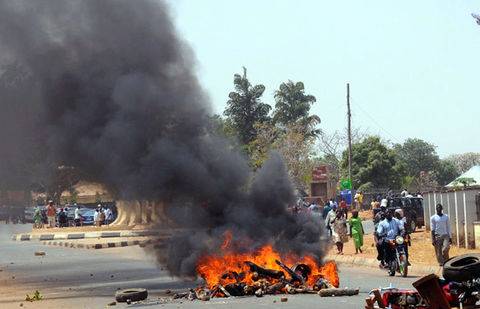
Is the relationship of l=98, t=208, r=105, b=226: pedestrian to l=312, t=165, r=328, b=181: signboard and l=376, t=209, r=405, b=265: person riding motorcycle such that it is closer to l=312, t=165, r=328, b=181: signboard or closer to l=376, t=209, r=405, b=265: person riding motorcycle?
l=312, t=165, r=328, b=181: signboard

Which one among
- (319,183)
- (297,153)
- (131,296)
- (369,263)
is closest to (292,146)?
(297,153)

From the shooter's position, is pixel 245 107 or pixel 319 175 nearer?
pixel 319 175

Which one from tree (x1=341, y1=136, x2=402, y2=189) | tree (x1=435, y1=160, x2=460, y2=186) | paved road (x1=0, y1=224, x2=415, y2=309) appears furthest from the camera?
tree (x1=435, y1=160, x2=460, y2=186)

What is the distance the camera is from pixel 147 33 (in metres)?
19.1

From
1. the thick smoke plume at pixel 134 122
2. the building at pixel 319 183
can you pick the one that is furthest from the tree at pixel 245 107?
the thick smoke plume at pixel 134 122

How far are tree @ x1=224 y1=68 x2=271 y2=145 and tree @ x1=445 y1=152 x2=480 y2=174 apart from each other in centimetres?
5215

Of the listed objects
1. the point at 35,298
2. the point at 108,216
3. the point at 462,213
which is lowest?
the point at 35,298

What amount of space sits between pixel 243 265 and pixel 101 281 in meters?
5.64

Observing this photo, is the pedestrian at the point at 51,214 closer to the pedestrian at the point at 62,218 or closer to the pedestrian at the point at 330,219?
the pedestrian at the point at 62,218

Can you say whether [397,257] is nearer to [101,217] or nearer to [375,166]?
[101,217]

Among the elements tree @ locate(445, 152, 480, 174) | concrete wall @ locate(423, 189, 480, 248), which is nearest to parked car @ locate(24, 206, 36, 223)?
concrete wall @ locate(423, 189, 480, 248)

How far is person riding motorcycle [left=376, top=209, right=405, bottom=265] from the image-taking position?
1899cm

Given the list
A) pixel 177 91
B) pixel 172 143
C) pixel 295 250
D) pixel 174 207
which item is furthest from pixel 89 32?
pixel 295 250

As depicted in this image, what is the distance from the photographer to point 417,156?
102 m
